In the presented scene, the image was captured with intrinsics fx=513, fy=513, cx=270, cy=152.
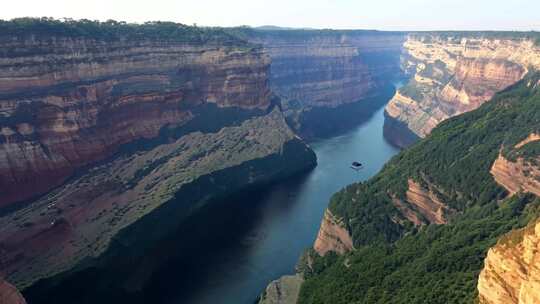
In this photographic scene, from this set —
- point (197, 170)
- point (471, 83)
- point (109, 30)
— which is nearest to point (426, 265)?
point (197, 170)

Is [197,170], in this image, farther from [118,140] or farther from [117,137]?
[117,137]

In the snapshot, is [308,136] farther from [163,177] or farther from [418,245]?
[418,245]

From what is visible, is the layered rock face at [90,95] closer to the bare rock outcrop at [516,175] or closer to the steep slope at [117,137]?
the steep slope at [117,137]

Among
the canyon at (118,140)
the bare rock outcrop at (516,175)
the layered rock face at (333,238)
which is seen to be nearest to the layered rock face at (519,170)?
the bare rock outcrop at (516,175)

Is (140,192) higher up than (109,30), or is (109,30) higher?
(109,30)

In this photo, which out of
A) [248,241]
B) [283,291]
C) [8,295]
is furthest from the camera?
[248,241]

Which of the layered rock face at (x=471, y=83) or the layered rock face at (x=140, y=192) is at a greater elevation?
the layered rock face at (x=471, y=83)

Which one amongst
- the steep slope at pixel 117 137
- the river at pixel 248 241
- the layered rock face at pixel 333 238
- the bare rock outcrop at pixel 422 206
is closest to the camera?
the bare rock outcrop at pixel 422 206

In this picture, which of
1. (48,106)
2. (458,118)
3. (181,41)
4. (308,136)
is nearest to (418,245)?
(458,118)
